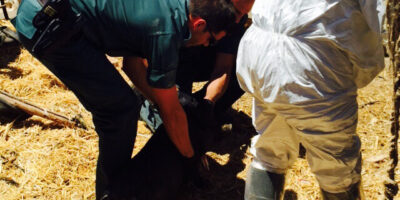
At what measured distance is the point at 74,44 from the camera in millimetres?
2518

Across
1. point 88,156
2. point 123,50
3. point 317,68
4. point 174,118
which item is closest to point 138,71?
point 123,50

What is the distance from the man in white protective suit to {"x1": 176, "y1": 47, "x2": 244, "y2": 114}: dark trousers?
1.43 m

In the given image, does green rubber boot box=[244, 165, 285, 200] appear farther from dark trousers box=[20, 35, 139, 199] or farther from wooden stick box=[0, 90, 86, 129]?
wooden stick box=[0, 90, 86, 129]

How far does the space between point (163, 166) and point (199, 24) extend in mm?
890

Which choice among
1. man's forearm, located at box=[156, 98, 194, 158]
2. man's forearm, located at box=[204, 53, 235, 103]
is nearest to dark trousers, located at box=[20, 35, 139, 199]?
man's forearm, located at box=[156, 98, 194, 158]


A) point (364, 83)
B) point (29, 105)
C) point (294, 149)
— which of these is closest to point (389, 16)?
point (364, 83)

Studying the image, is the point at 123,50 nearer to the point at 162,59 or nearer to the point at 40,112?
the point at 162,59

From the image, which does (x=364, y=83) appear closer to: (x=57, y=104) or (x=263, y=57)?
(x=263, y=57)

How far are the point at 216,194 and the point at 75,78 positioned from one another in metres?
1.35

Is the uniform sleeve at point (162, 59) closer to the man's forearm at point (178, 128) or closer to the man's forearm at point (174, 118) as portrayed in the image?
the man's forearm at point (174, 118)

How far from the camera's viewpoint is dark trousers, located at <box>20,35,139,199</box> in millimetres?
2551

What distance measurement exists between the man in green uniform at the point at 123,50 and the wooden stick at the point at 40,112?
1119 mm

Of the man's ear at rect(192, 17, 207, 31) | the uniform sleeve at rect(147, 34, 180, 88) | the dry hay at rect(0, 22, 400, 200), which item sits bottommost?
the dry hay at rect(0, 22, 400, 200)

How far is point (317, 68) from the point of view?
1820 millimetres
